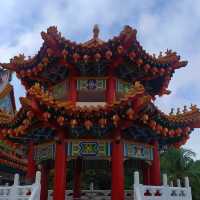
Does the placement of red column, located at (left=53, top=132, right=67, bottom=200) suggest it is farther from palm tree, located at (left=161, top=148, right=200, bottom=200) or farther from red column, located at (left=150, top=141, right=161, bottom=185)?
palm tree, located at (left=161, top=148, right=200, bottom=200)

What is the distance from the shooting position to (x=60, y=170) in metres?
10.5

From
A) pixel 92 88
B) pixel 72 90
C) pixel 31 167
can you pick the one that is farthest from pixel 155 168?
pixel 31 167

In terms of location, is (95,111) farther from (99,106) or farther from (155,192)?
(155,192)

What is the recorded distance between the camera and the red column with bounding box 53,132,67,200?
10.3 m

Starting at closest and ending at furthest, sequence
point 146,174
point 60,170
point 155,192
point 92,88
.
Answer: point 155,192, point 60,170, point 92,88, point 146,174

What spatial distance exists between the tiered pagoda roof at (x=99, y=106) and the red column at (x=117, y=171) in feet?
1.60

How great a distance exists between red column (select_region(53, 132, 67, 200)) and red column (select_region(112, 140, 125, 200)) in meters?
1.56

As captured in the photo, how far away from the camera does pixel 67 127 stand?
1084cm

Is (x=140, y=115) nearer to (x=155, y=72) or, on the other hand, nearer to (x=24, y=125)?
(x=155, y=72)

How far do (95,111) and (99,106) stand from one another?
20 centimetres

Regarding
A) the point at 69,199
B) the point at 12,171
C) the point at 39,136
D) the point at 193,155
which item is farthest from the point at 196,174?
the point at 39,136

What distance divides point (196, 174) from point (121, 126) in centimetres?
2728

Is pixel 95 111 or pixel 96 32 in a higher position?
pixel 96 32

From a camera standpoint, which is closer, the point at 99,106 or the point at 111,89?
the point at 99,106
